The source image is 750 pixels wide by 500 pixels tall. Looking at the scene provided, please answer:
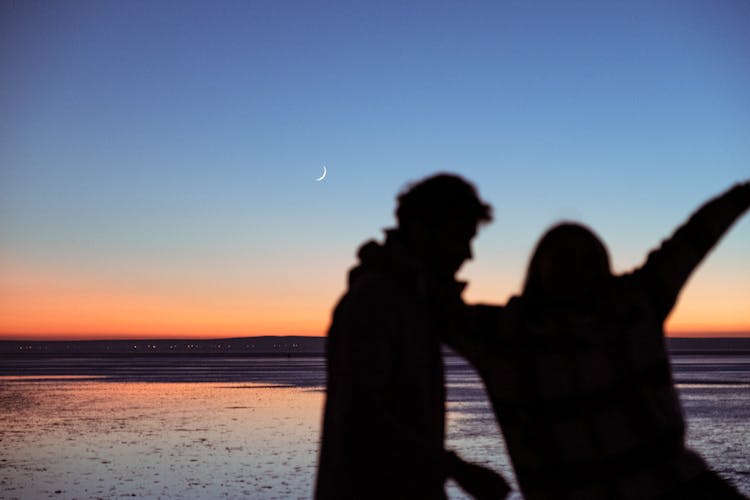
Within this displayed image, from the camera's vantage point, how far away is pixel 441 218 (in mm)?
2227

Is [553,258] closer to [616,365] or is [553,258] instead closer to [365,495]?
[616,365]

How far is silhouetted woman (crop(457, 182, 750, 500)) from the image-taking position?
197cm

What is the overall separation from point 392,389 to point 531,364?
0.37m

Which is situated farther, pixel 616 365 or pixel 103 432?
pixel 103 432

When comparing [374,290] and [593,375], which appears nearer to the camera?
[593,375]

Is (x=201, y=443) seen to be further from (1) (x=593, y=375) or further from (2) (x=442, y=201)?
(1) (x=593, y=375)

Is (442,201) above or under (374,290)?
above

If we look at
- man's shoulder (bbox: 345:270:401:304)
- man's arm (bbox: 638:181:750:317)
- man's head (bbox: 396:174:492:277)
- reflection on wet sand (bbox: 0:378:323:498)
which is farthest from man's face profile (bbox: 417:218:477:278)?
reflection on wet sand (bbox: 0:378:323:498)

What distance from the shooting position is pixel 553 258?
209 cm

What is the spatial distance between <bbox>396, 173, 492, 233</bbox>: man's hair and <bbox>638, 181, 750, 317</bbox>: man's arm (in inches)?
19.2

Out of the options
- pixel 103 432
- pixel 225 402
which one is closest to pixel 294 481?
pixel 103 432

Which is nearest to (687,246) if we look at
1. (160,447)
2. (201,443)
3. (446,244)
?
(446,244)

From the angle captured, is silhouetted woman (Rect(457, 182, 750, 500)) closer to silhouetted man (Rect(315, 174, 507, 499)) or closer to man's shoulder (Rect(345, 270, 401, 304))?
silhouetted man (Rect(315, 174, 507, 499))

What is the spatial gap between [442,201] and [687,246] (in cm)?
67
